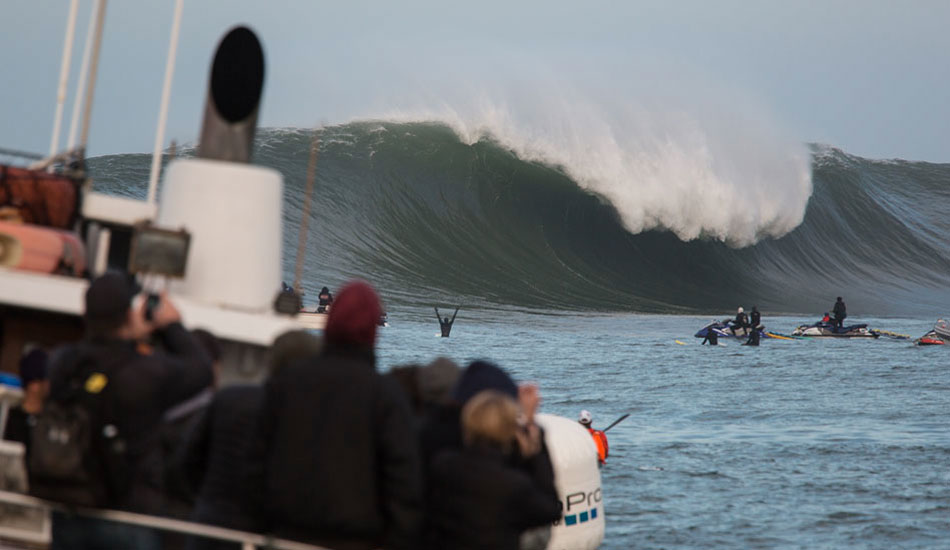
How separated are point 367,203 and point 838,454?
34.4 meters

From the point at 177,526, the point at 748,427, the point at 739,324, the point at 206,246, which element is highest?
the point at 206,246

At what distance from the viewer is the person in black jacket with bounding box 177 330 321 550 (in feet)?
11.0

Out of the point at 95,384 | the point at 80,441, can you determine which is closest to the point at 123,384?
the point at 95,384

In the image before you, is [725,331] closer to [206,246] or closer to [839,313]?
[839,313]

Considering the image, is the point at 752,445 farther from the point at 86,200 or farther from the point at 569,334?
the point at 569,334

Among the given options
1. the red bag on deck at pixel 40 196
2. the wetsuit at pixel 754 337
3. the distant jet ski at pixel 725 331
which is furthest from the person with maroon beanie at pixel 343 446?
the wetsuit at pixel 754 337

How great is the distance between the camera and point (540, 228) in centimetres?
5219

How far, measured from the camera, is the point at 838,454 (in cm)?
1816

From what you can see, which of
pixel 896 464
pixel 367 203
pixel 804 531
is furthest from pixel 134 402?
pixel 367 203

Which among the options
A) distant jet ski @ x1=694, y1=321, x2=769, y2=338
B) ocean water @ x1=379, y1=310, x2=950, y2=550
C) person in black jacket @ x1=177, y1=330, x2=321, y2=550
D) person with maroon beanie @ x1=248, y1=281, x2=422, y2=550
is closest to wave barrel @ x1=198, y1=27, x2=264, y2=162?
person in black jacket @ x1=177, y1=330, x2=321, y2=550

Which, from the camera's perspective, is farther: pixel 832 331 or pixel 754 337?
pixel 832 331

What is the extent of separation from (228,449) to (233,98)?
2.82 metres

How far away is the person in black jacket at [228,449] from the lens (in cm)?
335

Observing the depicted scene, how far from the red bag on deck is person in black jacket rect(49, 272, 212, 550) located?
1.95m
